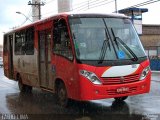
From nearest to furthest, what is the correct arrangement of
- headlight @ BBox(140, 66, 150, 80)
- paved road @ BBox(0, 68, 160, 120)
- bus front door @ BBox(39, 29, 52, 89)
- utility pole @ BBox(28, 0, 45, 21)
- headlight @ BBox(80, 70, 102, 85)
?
paved road @ BBox(0, 68, 160, 120) → headlight @ BBox(80, 70, 102, 85) → headlight @ BBox(140, 66, 150, 80) → bus front door @ BBox(39, 29, 52, 89) → utility pole @ BBox(28, 0, 45, 21)

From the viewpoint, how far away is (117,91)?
998 cm

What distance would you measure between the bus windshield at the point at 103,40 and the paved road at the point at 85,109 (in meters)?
1.43

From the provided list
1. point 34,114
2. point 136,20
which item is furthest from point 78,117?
point 136,20

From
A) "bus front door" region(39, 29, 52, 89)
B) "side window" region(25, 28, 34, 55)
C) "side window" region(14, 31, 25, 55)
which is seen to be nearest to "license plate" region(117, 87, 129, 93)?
"bus front door" region(39, 29, 52, 89)

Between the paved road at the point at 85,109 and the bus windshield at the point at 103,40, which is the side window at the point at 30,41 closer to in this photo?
the paved road at the point at 85,109

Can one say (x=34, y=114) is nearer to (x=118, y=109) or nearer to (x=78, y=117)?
(x=78, y=117)

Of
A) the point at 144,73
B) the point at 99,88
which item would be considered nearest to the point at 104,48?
the point at 99,88

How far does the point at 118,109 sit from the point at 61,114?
1.63 meters

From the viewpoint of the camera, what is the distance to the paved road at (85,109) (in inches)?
381

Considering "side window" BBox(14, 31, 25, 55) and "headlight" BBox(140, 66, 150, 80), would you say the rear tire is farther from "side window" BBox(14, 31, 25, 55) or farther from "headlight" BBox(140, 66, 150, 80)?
"side window" BBox(14, 31, 25, 55)

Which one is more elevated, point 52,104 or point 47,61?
point 47,61

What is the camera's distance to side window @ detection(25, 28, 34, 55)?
14.0 metres

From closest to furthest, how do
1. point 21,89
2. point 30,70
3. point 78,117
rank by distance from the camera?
1. point 78,117
2. point 30,70
3. point 21,89

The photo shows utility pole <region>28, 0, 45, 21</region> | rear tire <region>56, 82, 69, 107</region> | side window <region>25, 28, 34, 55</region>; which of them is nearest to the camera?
rear tire <region>56, 82, 69, 107</region>
